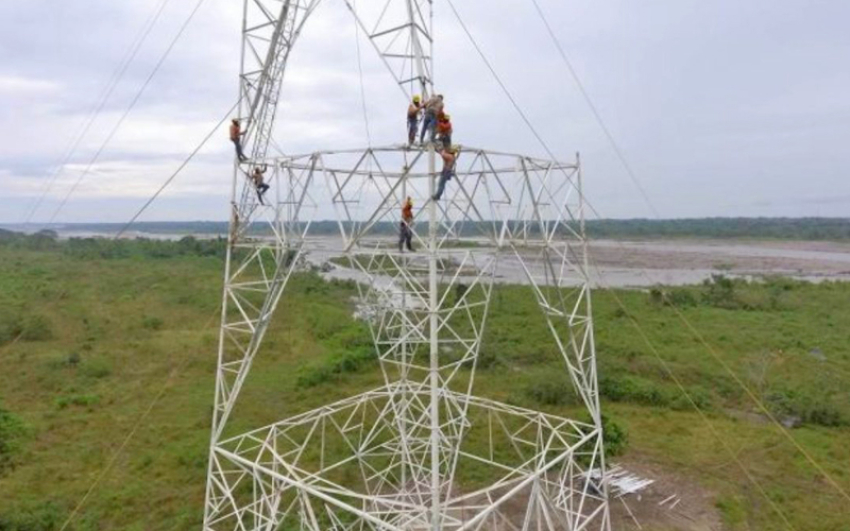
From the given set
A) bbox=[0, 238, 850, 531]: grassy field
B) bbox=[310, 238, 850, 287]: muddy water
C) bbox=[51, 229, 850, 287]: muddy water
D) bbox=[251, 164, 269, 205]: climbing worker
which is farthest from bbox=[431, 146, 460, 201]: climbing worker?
bbox=[310, 238, 850, 287]: muddy water

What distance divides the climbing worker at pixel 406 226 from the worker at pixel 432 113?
53.6 inches

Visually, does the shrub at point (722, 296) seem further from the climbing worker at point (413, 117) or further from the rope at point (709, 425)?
the climbing worker at point (413, 117)

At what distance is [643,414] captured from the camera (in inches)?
877

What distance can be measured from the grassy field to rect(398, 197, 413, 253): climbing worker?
867 cm

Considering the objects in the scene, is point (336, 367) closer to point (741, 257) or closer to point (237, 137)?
point (237, 137)

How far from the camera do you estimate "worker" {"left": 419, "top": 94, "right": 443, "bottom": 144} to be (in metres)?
9.16

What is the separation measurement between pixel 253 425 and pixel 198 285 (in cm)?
2991

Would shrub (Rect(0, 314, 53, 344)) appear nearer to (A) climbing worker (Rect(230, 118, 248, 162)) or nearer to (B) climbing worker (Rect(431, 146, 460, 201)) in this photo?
(A) climbing worker (Rect(230, 118, 248, 162))

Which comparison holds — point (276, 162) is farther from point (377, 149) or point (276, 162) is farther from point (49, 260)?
point (49, 260)

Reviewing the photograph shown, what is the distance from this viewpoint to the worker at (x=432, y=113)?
9.16 metres

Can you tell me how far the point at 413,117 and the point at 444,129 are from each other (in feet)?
1.99

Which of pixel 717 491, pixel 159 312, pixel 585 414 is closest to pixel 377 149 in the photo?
pixel 717 491

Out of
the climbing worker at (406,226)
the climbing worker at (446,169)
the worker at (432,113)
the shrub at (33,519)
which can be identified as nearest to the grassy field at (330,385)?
the shrub at (33,519)

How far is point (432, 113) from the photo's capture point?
361 inches
